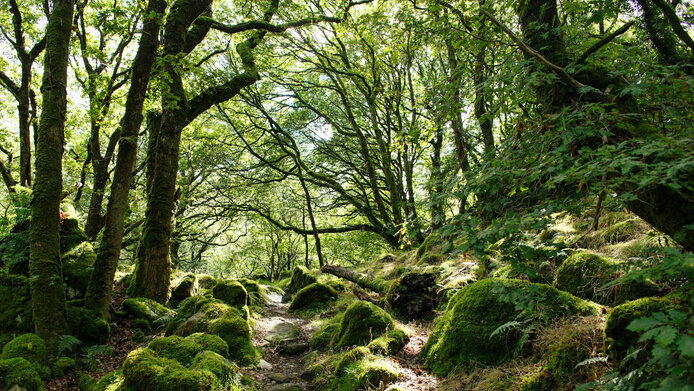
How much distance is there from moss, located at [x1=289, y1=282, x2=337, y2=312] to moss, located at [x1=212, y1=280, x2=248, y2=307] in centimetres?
167

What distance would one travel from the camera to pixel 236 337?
527cm

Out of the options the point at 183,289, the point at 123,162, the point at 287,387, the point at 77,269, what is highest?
the point at 123,162

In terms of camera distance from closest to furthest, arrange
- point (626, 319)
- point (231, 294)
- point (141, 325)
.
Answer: point (626, 319) < point (141, 325) < point (231, 294)

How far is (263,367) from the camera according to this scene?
5.00 metres

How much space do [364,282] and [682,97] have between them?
8065 millimetres

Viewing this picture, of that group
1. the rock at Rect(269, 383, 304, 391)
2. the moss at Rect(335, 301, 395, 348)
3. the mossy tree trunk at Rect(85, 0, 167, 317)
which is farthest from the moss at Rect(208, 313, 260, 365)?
the mossy tree trunk at Rect(85, 0, 167, 317)

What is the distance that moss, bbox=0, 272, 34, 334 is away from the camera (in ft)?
17.0

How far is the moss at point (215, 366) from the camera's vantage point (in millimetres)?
3714

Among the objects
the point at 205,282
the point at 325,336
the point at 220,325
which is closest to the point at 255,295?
the point at 205,282

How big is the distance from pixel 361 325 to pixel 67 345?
4124 millimetres

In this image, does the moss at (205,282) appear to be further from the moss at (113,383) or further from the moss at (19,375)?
the moss at (113,383)

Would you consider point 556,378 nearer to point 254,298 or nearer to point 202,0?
point 254,298

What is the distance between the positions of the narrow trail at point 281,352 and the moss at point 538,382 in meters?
2.72

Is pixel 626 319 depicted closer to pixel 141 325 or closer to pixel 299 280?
pixel 141 325
